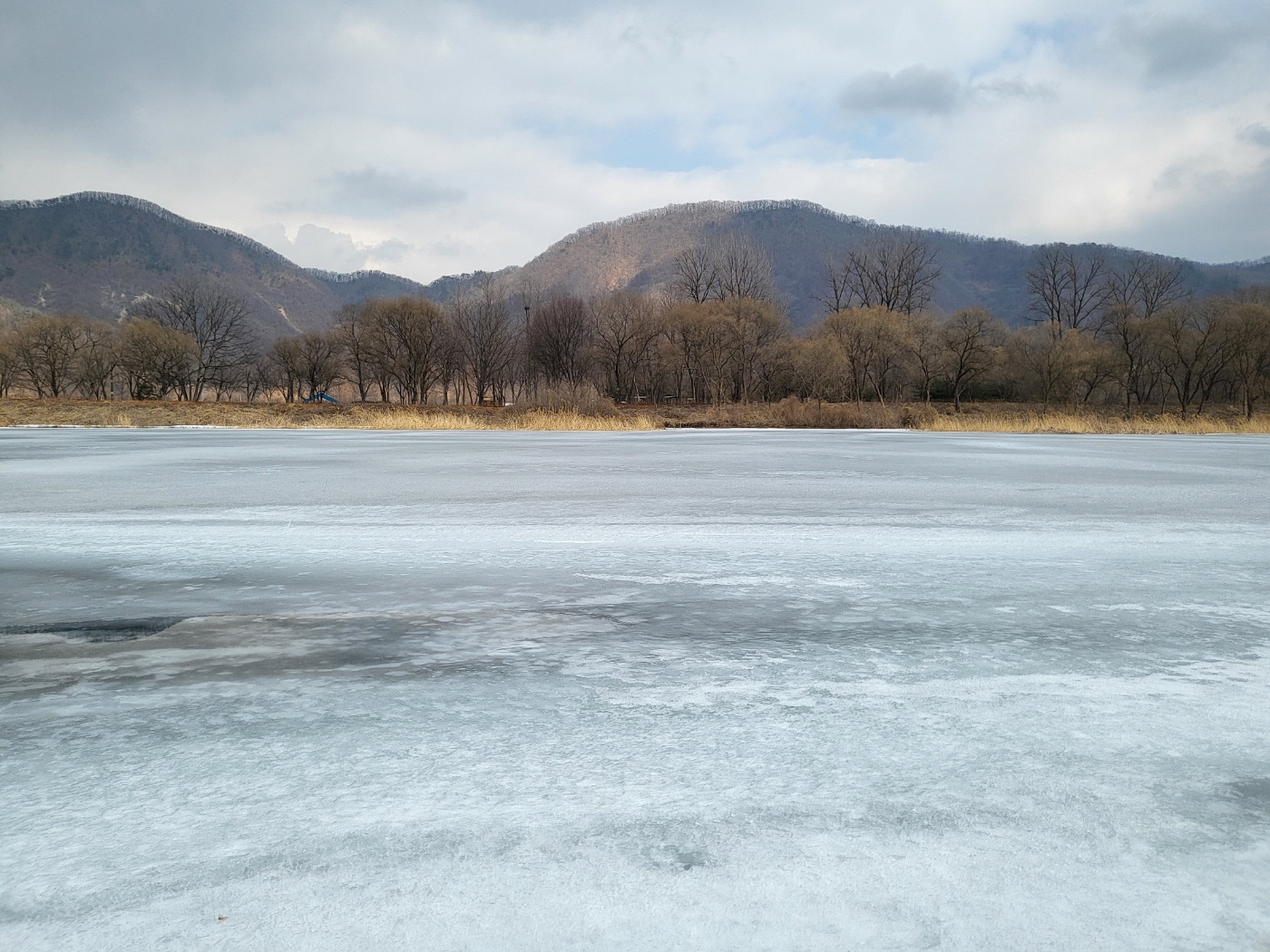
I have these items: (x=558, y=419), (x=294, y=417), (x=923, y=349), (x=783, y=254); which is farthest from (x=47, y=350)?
(x=783, y=254)

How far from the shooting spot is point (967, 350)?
48.2 m

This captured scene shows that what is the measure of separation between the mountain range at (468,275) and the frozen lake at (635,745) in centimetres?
13886

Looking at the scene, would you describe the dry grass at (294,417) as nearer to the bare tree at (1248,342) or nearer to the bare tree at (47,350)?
the bare tree at (47,350)

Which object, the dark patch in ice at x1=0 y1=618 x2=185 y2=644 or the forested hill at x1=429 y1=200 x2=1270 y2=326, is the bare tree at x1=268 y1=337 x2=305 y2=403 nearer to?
the dark patch in ice at x1=0 y1=618 x2=185 y2=644

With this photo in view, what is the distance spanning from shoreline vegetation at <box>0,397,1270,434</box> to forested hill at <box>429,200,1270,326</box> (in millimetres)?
113127

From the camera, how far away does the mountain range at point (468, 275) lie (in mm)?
140875

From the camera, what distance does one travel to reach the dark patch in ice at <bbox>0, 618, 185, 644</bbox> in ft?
9.66

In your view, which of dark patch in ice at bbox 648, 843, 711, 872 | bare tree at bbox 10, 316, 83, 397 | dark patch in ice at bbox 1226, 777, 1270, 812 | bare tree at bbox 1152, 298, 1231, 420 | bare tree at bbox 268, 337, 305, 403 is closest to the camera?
dark patch in ice at bbox 648, 843, 711, 872

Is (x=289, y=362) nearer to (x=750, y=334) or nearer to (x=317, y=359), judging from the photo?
(x=317, y=359)

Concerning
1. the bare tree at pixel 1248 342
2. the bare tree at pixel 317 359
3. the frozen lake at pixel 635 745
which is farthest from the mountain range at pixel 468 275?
the frozen lake at pixel 635 745

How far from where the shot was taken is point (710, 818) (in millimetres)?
1524

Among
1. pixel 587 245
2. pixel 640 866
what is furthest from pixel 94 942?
pixel 587 245

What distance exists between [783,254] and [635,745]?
165 m

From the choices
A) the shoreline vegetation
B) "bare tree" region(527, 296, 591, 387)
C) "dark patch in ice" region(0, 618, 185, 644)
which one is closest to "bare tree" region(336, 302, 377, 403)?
"bare tree" region(527, 296, 591, 387)
